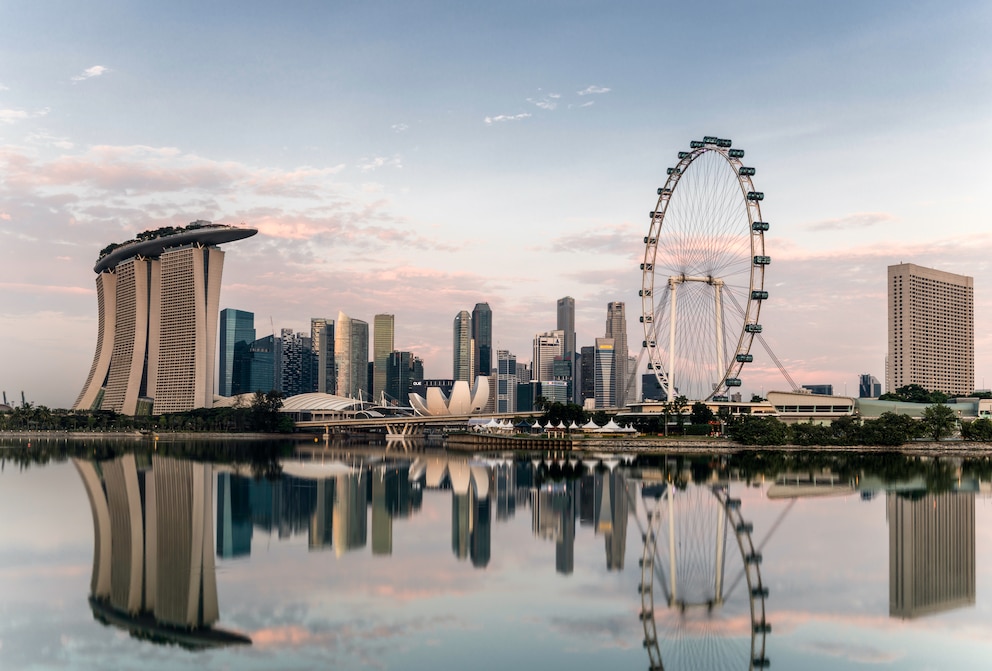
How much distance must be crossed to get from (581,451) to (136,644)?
82.7 metres

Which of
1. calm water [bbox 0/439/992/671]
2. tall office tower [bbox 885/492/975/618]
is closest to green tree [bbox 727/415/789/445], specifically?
calm water [bbox 0/439/992/671]

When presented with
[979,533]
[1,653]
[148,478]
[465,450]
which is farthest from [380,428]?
[1,653]

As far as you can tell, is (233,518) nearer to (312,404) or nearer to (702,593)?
(702,593)

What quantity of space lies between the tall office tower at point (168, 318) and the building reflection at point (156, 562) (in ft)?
427

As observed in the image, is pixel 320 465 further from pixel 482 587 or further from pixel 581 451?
pixel 482 587

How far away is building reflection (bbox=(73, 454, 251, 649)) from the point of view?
22125 mm

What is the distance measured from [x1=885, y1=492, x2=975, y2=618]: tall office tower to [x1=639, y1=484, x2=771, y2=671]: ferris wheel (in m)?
4.21

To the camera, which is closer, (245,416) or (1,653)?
(1,653)

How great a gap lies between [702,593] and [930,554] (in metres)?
11.2

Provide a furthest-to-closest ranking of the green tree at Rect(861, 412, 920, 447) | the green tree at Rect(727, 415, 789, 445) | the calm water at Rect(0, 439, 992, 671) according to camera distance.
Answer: the green tree at Rect(727, 415, 789, 445) → the green tree at Rect(861, 412, 920, 447) → the calm water at Rect(0, 439, 992, 671)

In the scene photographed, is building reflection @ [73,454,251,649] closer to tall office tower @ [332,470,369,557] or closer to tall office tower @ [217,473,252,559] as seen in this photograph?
tall office tower @ [217,473,252,559]

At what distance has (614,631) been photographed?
2184 cm

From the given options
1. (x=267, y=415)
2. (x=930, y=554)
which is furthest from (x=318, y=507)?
(x=267, y=415)

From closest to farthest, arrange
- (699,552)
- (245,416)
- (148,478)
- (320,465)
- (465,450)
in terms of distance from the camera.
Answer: (699,552) → (148,478) → (320,465) → (465,450) → (245,416)
